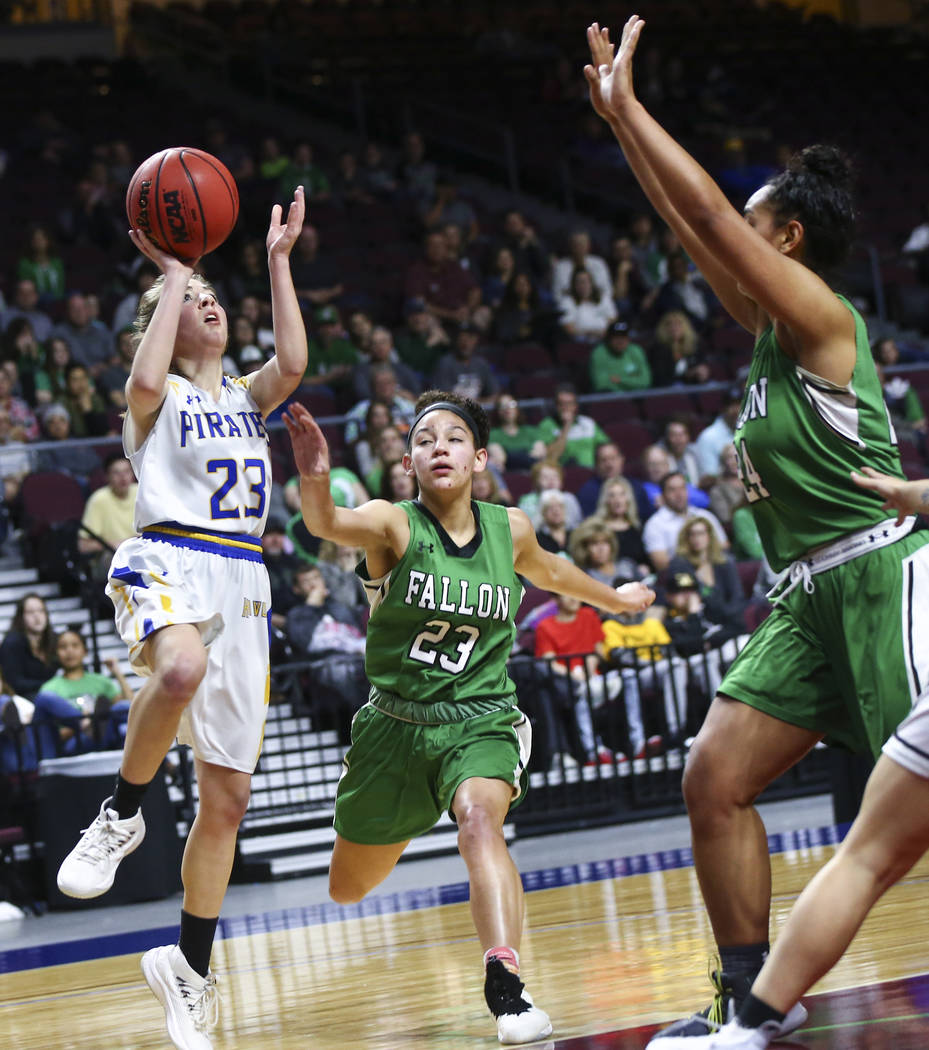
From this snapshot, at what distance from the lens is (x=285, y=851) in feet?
26.6

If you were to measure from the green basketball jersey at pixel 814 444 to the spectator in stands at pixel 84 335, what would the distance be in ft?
26.3

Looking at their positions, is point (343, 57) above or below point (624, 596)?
above

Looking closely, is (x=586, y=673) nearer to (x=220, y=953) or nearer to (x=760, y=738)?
(x=220, y=953)

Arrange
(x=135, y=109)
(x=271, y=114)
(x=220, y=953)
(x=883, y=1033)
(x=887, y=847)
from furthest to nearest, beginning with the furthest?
(x=271, y=114) < (x=135, y=109) < (x=220, y=953) < (x=883, y=1033) < (x=887, y=847)

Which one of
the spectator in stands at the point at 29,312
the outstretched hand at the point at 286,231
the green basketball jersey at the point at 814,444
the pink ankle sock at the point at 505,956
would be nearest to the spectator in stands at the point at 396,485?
the spectator in stands at the point at 29,312

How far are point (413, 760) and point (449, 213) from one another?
10.0 m

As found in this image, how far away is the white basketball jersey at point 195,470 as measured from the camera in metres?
4.02

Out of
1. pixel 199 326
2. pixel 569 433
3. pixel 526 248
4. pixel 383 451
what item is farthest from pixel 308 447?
pixel 526 248

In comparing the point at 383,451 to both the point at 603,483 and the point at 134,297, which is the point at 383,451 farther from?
the point at 134,297

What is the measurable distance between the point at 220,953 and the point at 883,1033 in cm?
303

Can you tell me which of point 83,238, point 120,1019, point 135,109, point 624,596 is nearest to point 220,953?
point 120,1019

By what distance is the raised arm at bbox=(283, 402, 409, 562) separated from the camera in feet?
12.8

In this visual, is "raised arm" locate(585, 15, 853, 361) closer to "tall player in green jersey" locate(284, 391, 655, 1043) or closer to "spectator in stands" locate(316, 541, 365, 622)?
"tall player in green jersey" locate(284, 391, 655, 1043)

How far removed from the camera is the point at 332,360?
11.2 m
